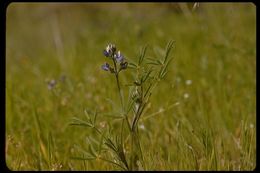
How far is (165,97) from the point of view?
296 centimetres

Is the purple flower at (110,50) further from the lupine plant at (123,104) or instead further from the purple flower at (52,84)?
the purple flower at (52,84)

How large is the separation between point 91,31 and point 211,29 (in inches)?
67.2

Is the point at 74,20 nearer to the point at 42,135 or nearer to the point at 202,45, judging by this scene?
the point at 202,45

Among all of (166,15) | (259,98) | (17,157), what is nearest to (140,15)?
(166,15)

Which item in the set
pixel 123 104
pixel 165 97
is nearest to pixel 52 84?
pixel 165 97

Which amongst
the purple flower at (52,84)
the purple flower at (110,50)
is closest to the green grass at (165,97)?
the purple flower at (52,84)

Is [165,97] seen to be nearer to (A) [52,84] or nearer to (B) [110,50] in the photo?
(A) [52,84]

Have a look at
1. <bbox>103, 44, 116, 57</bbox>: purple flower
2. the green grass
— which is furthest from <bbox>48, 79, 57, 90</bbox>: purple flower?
<bbox>103, 44, 116, 57</bbox>: purple flower

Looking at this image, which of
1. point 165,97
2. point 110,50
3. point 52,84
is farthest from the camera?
point 165,97

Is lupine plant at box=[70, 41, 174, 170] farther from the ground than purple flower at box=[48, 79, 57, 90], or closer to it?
closer to it

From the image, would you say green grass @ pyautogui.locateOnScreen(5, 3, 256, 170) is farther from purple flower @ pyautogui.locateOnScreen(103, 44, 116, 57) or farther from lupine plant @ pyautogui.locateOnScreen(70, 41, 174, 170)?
purple flower @ pyautogui.locateOnScreen(103, 44, 116, 57)

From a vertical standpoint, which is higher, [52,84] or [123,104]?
[52,84]

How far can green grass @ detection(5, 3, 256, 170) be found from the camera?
2032 millimetres

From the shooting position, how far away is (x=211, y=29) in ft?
13.9
